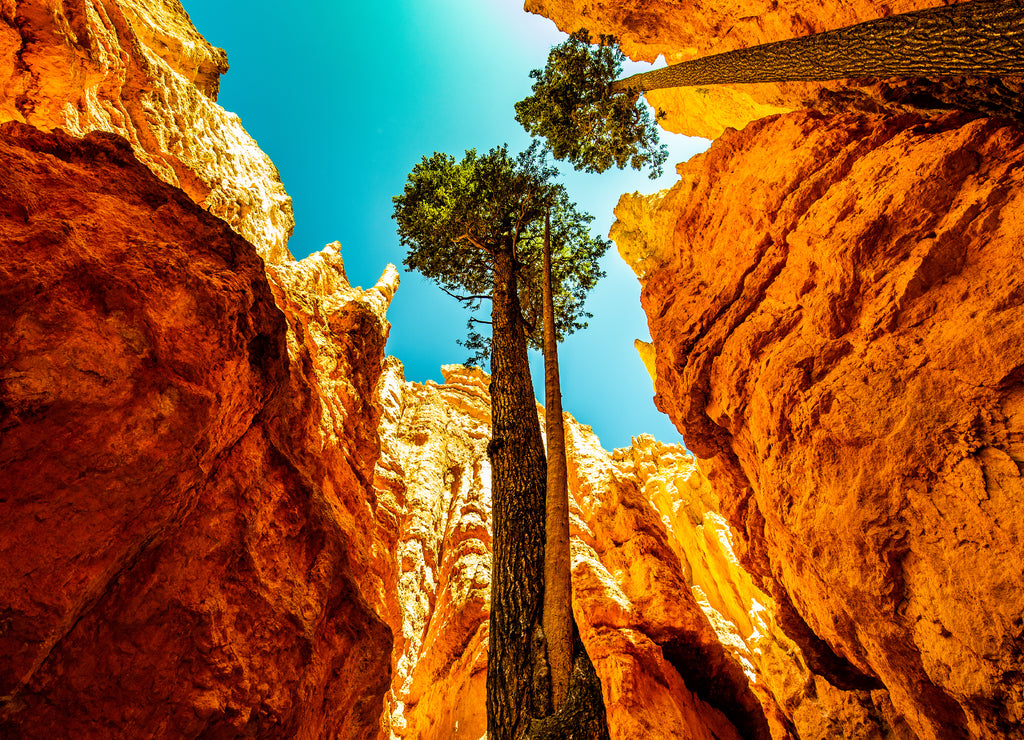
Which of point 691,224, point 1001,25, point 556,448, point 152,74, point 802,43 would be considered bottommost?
point 556,448

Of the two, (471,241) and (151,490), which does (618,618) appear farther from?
(151,490)

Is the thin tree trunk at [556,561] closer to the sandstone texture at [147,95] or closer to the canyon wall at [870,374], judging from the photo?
the canyon wall at [870,374]

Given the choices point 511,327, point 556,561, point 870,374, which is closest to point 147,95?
point 511,327

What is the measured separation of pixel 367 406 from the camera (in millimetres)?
9648

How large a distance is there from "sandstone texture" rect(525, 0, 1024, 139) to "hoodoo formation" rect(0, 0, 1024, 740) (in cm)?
5

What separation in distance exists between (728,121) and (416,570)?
58.2ft

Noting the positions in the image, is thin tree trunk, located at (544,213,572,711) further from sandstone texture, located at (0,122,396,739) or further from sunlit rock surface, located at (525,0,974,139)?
sunlit rock surface, located at (525,0,974,139)

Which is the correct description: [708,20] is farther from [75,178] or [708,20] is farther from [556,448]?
[75,178]

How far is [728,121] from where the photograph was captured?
35.3 feet

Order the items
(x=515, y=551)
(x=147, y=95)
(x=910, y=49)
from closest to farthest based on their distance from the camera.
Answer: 1. (x=515, y=551)
2. (x=910, y=49)
3. (x=147, y=95)

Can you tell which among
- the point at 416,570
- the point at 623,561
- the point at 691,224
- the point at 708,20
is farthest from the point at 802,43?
the point at 416,570

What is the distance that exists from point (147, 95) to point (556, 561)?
39.6 feet

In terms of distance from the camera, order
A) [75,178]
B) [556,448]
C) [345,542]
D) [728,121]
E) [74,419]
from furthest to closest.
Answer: [728,121] → [345,542] → [556,448] → [75,178] → [74,419]

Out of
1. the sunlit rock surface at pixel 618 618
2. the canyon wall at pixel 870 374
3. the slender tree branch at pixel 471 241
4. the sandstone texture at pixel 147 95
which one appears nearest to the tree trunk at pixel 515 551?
the canyon wall at pixel 870 374
